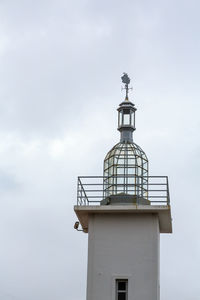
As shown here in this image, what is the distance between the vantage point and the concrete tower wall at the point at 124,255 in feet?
87.7

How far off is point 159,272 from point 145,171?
152 inches

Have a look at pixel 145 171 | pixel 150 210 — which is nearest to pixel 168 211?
pixel 150 210

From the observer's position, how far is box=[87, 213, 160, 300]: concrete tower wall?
26.7 m

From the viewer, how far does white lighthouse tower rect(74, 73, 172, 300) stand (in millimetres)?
26797

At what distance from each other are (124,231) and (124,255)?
0.90 meters

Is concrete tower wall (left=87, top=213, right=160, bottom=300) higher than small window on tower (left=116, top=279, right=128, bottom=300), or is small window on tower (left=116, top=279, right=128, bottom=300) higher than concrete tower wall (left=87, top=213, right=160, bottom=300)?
concrete tower wall (left=87, top=213, right=160, bottom=300)

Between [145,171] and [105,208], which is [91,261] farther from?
[145,171]

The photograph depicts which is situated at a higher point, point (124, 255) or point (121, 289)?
point (124, 255)

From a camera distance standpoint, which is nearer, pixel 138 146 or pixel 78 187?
pixel 78 187

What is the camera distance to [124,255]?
1070 inches

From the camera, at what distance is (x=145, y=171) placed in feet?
95.3

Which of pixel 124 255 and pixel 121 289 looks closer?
pixel 121 289

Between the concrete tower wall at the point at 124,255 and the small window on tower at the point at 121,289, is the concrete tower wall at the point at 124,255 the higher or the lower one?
the higher one

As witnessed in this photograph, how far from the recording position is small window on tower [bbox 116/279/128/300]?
26.8 m
